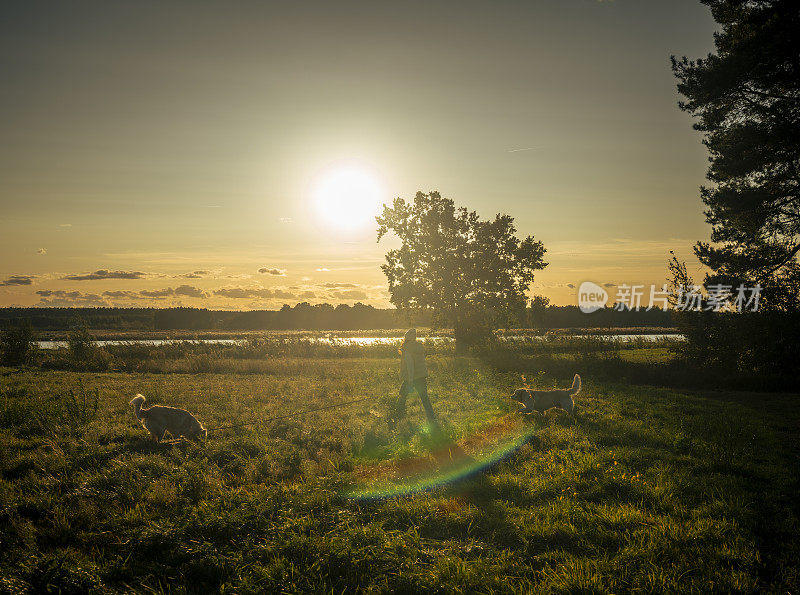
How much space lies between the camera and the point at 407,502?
24.4 feet

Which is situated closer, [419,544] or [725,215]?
[419,544]

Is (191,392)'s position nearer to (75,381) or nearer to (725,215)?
(75,381)

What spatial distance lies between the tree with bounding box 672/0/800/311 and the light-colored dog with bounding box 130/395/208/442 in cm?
2448

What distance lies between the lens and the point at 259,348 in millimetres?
39500

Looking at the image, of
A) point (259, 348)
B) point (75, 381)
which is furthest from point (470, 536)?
point (259, 348)

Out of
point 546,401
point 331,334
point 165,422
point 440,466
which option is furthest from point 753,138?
point 331,334

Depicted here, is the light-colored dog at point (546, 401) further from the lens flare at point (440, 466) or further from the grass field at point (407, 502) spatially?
the lens flare at point (440, 466)

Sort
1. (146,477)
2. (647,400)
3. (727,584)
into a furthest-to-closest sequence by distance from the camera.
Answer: (647,400) < (146,477) < (727,584)

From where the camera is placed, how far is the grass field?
5.39 metres

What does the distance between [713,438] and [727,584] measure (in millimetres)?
7266

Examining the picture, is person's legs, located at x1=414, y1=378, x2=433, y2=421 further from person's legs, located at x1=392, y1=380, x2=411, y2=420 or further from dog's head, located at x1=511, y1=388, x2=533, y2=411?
dog's head, located at x1=511, y1=388, x2=533, y2=411

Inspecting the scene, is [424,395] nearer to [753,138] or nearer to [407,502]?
[407,502]

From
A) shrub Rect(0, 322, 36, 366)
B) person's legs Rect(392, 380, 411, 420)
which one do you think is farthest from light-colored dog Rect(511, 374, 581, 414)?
shrub Rect(0, 322, 36, 366)

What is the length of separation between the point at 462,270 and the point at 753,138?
22.5 meters
